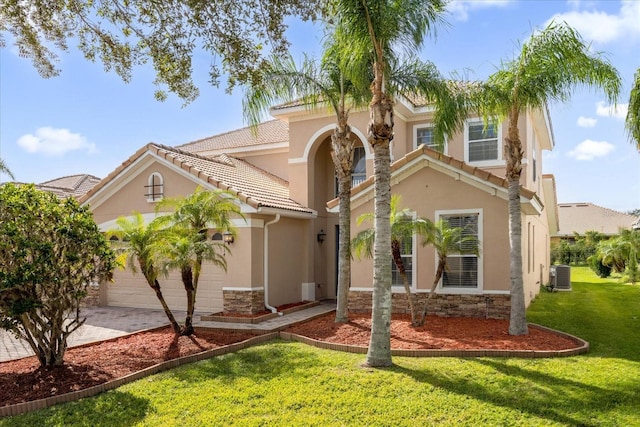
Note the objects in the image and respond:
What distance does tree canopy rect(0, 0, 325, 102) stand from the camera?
9844 millimetres

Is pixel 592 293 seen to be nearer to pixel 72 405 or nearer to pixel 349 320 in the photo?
pixel 349 320

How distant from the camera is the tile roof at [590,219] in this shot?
54.0 meters

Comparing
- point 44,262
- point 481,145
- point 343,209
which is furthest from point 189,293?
point 481,145

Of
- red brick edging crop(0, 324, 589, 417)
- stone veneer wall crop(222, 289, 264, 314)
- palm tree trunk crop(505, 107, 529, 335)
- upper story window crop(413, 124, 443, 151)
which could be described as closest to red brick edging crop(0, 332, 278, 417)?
red brick edging crop(0, 324, 589, 417)

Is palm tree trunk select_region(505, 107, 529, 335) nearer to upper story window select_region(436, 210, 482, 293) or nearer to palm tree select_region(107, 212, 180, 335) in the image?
upper story window select_region(436, 210, 482, 293)

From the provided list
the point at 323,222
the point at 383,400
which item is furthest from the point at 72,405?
the point at 323,222

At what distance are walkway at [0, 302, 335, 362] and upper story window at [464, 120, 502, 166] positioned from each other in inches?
307

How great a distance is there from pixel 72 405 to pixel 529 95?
1166 centimetres

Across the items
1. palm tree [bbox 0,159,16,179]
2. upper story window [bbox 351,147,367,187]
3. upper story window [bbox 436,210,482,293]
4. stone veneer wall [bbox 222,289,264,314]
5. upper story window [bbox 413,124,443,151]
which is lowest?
stone veneer wall [bbox 222,289,264,314]

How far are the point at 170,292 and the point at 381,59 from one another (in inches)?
494

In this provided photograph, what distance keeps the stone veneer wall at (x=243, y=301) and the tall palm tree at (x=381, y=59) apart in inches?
262

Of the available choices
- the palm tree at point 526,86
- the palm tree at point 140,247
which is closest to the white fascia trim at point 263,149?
the palm tree at point 526,86

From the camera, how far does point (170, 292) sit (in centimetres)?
1805

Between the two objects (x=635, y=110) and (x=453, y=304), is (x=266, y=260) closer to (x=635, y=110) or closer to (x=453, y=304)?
(x=453, y=304)
